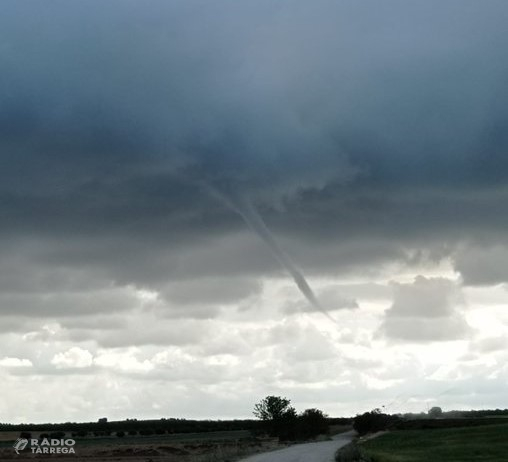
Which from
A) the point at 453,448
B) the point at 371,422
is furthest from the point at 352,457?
the point at 371,422

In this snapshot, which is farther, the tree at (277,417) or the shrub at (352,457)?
the tree at (277,417)

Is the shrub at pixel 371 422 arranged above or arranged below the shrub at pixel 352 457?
above

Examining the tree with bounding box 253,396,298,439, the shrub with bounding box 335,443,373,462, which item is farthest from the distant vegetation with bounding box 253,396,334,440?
the shrub with bounding box 335,443,373,462

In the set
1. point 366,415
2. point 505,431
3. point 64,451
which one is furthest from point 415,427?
point 64,451

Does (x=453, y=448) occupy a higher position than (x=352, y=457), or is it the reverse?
(x=453, y=448)

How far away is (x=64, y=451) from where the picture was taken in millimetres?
146375

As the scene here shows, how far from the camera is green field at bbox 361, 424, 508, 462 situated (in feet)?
238

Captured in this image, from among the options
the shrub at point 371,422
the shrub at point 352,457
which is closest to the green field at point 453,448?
the shrub at point 352,457

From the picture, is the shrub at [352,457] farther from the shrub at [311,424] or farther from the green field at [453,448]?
the shrub at [311,424]

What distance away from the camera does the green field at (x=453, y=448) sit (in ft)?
238

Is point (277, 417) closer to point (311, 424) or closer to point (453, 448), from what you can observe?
point (311, 424)

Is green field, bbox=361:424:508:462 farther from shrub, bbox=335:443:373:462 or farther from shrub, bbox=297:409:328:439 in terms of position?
shrub, bbox=297:409:328:439

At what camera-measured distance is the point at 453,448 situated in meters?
86.9

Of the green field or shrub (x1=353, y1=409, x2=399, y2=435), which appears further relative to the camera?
shrub (x1=353, y1=409, x2=399, y2=435)
